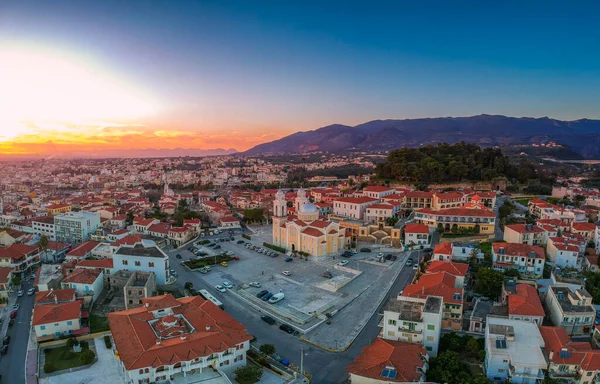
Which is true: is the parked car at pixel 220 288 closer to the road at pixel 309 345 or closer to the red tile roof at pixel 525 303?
the road at pixel 309 345

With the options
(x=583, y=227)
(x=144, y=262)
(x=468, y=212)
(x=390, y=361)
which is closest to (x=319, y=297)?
(x=390, y=361)

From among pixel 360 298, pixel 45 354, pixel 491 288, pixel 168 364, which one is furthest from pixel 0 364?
pixel 491 288

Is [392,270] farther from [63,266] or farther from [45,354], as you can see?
Answer: [63,266]

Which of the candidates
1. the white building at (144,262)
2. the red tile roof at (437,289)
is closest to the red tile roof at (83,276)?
the white building at (144,262)

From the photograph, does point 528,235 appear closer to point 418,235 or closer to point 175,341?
point 418,235

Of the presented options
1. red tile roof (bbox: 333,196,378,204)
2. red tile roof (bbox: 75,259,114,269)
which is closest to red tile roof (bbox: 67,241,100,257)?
red tile roof (bbox: 75,259,114,269)

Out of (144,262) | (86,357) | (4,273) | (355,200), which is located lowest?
(86,357)
